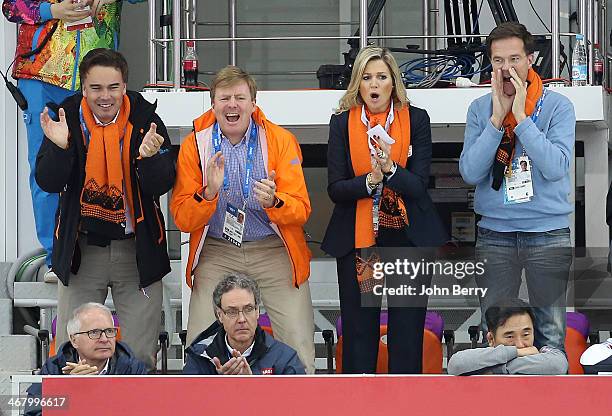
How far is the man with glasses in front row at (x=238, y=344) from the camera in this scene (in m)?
5.36

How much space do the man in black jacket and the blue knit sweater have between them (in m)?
1.31

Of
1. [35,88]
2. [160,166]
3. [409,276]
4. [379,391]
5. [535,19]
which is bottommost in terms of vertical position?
[379,391]

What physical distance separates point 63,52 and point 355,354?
114 inches

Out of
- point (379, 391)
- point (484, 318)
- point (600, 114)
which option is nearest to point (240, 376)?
point (379, 391)

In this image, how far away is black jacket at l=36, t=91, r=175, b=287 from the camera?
19.7 ft

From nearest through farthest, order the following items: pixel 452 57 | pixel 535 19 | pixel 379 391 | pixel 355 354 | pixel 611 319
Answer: pixel 379 391
pixel 611 319
pixel 355 354
pixel 452 57
pixel 535 19

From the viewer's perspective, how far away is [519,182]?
593 centimetres

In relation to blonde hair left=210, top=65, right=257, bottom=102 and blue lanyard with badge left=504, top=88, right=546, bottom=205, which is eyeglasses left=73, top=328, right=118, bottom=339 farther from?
blue lanyard with badge left=504, top=88, right=546, bottom=205

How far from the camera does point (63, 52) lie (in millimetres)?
7883

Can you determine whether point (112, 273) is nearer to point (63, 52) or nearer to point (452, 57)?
point (63, 52)

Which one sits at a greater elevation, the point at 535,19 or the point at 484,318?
the point at 535,19

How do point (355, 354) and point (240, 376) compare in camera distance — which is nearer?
point (240, 376)

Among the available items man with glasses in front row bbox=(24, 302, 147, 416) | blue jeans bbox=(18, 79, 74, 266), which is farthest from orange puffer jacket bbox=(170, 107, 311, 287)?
blue jeans bbox=(18, 79, 74, 266)

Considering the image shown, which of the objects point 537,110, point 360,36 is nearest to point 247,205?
point 537,110
